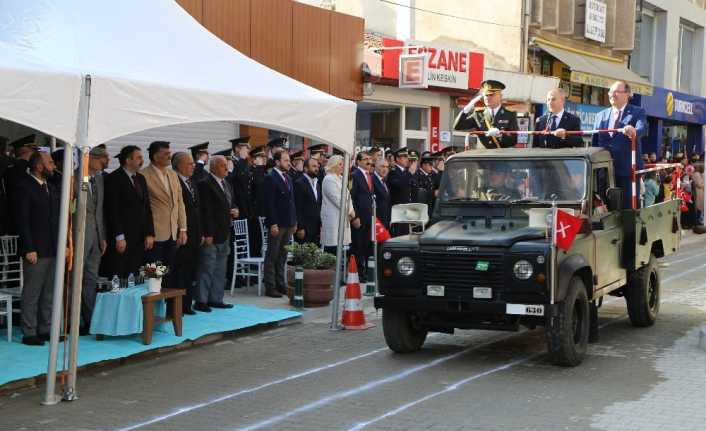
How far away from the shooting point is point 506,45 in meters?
27.0

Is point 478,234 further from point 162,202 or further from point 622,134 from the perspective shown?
point 162,202

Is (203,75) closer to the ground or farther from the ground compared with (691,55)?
closer to the ground

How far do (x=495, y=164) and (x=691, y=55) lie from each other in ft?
114

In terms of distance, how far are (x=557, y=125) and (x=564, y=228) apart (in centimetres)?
334

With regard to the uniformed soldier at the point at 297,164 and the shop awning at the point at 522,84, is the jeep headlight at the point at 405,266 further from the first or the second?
the shop awning at the point at 522,84

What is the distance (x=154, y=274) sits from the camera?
31.7 ft

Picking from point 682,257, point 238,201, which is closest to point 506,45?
point 682,257

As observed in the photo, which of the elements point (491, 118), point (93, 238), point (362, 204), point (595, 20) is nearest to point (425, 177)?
point (362, 204)

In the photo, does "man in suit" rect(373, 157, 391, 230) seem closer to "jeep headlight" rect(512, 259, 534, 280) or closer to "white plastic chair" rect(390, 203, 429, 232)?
"white plastic chair" rect(390, 203, 429, 232)

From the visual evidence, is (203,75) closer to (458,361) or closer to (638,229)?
(458,361)

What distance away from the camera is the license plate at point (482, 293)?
8.57 m

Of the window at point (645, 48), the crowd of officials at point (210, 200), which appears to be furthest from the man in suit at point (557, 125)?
the window at point (645, 48)

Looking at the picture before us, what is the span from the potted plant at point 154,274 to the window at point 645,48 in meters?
30.8

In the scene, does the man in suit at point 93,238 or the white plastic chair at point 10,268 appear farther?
the white plastic chair at point 10,268
